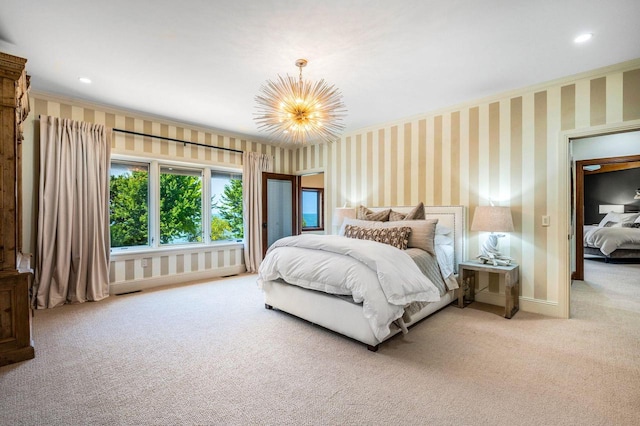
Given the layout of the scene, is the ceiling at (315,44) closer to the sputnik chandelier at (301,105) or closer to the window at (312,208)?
the sputnik chandelier at (301,105)

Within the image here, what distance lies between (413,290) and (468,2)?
7.41ft

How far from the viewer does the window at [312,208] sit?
321 inches

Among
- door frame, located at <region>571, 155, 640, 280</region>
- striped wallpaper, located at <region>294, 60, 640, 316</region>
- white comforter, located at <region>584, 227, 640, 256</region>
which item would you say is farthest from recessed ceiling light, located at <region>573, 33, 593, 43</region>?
white comforter, located at <region>584, 227, 640, 256</region>

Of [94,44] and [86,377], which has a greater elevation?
[94,44]

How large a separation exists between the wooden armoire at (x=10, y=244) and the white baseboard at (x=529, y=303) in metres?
4.71

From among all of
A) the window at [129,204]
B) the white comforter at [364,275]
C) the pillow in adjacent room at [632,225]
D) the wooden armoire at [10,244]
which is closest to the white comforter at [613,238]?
the pillow in adjacent room at [632,225]

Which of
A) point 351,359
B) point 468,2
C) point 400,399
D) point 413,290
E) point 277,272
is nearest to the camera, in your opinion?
point 400,399

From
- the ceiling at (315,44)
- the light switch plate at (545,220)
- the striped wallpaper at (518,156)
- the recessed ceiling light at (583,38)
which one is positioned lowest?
the light switch plate at (545,220)

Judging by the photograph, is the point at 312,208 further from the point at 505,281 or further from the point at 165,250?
the point at 505,281

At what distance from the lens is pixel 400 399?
179cm

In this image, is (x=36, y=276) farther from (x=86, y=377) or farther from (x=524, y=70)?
(x=524, y=70)

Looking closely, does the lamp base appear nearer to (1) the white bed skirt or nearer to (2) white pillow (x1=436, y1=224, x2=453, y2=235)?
(2) white pillow (x1=436, y1=224, x2=453, y2=235)

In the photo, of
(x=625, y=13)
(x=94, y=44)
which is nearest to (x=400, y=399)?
(x=625, y=13)

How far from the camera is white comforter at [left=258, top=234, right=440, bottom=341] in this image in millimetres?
2345
